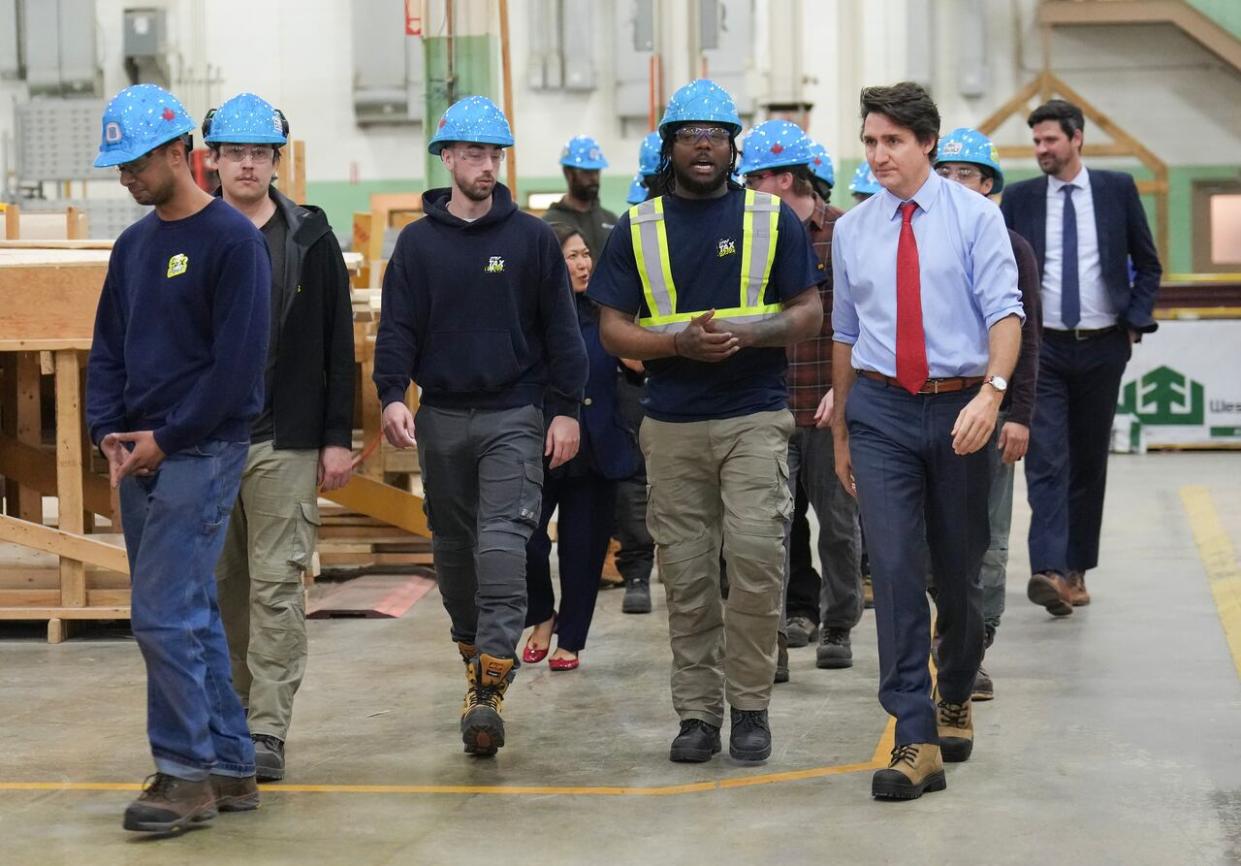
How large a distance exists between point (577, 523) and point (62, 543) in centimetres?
226

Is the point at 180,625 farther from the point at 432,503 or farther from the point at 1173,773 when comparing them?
the point at 1173,773

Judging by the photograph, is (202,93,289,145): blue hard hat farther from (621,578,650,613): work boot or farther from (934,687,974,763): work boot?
(621,578,650,613): work boot

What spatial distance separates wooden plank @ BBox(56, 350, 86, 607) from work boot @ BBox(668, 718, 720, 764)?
3272 mm

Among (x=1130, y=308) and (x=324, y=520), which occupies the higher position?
(x=1130, y=308)

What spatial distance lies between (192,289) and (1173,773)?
303cm

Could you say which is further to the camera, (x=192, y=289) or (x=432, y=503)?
(x=432, y=503)

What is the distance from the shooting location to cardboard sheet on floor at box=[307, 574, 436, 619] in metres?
8.44

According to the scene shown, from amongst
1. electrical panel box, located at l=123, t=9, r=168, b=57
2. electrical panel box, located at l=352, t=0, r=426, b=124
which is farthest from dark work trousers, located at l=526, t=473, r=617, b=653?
electrical panel box, located at l=123, t=9, r=168, b=57

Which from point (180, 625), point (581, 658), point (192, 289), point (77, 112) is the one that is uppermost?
point (77, 112)

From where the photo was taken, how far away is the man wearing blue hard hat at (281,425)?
17.4ft

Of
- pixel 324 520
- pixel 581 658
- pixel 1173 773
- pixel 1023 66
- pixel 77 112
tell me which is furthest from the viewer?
pixel 1023 66

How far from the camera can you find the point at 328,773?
5418 mm

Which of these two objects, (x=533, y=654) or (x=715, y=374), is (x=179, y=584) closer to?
(x=715, y=374)

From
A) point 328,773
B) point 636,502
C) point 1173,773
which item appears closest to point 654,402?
point 328,773
